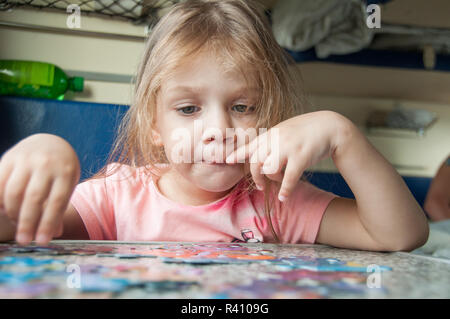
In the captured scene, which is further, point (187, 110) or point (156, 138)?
point (156, 138)

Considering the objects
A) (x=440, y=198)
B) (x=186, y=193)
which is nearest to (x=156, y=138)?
(x=186, y=193)

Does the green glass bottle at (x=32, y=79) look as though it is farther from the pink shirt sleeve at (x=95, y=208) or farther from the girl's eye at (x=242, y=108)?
the girl's eye at (x=242, y=108)

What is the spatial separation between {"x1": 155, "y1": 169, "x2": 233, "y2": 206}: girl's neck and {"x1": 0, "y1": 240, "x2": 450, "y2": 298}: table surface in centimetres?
26

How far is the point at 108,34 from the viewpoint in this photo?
1.23m

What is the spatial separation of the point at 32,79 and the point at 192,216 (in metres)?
0.74

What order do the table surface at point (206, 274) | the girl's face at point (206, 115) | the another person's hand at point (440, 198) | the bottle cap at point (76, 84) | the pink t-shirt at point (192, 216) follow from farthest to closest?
the another person's hand at point (440, 198)
the bottle cap at point (76, 84)
the pink t-shirt at point (192, 216)
the girl's face at point (206, 115)
the table surface at point (206, 274)

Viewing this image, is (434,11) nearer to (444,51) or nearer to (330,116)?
(444,51)

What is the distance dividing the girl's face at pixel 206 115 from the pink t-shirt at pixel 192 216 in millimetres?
87

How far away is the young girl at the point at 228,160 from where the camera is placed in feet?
1.71

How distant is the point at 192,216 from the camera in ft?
2.33

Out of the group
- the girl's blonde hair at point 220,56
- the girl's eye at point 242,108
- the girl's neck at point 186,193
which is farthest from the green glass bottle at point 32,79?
the girl's eye at point 242,108

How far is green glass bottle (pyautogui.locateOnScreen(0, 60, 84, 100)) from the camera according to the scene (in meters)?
1.12

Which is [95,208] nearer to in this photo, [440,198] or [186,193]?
Answer: [186,193]
